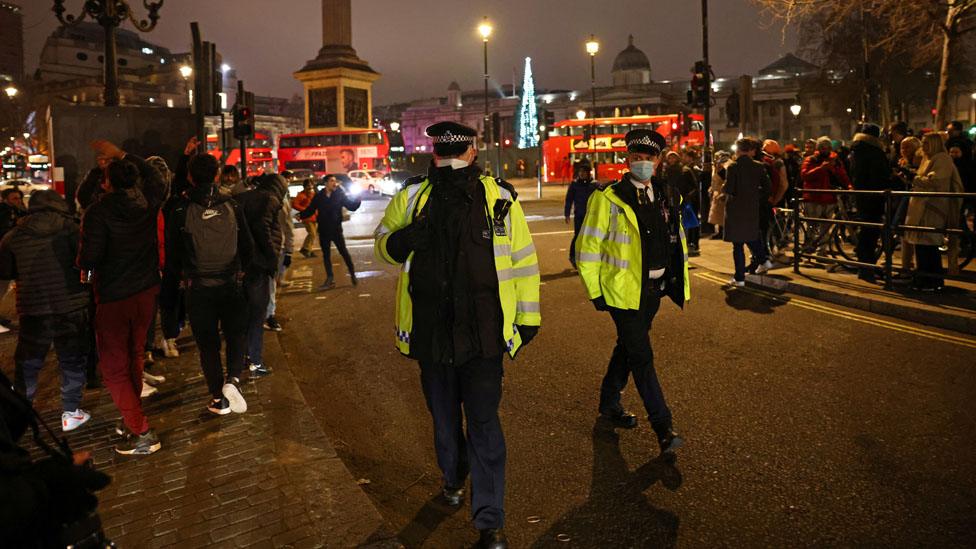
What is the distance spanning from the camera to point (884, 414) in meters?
5.56

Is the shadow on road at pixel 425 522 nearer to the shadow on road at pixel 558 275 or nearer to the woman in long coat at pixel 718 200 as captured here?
the shadow on road at pixel 558 275

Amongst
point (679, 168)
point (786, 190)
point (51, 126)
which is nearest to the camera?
point (51, 126)

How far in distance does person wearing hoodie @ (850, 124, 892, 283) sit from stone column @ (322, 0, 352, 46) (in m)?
33.7

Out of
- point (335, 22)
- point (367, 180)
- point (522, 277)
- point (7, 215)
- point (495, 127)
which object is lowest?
point (522, 277)

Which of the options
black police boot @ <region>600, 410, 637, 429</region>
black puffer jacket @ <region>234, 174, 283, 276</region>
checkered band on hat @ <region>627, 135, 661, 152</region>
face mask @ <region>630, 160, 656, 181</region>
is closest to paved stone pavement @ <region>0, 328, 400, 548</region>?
black puffer jacket @ <region>234, 174, 283, 276</region>

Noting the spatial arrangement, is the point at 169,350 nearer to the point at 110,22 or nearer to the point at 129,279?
the point at 129,279

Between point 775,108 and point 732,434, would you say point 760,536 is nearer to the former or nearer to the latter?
point 732,434

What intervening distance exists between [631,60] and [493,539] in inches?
4439

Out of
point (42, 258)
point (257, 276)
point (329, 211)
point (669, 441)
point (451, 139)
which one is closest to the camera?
point (451, 139)

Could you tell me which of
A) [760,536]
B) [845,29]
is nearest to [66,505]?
[760,536]

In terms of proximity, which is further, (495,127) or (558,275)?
(495,127)

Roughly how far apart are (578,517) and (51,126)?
9.98 m

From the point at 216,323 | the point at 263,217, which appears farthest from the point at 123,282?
the point at 263,217

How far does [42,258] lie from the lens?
566 cm
